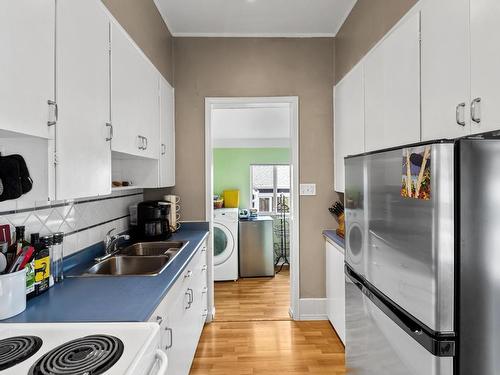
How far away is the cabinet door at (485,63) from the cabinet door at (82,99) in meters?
1.46

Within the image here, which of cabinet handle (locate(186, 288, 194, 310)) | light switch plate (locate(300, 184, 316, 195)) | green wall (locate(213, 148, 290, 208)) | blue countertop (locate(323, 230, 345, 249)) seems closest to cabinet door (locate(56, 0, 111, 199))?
cabinet handle (locate(186, 288, 194, 310))

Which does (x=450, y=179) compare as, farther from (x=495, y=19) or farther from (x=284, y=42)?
(x=284, y=42)

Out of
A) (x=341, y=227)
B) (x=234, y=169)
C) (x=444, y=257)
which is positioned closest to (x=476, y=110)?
(x=444, y=257)

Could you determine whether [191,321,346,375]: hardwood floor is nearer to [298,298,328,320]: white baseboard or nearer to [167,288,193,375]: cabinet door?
[298,298,328,320]: white baseboard

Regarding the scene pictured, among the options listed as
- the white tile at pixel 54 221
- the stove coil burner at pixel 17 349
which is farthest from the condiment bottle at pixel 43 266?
the stove coil burner at pixel 17 349

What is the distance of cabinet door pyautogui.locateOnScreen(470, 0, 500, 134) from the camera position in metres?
1.05

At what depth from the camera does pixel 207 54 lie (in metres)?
3.04

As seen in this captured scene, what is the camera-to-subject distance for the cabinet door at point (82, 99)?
3.83 ft

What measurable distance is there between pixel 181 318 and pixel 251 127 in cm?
367

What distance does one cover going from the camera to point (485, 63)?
1095 millimetres

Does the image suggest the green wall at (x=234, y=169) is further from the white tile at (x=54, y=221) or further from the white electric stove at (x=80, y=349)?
the white electric stove at (x=80, y=349)

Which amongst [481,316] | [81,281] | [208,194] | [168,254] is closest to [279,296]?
[208,194]

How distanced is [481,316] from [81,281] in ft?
5.20

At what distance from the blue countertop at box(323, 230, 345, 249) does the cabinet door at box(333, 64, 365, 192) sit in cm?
39
